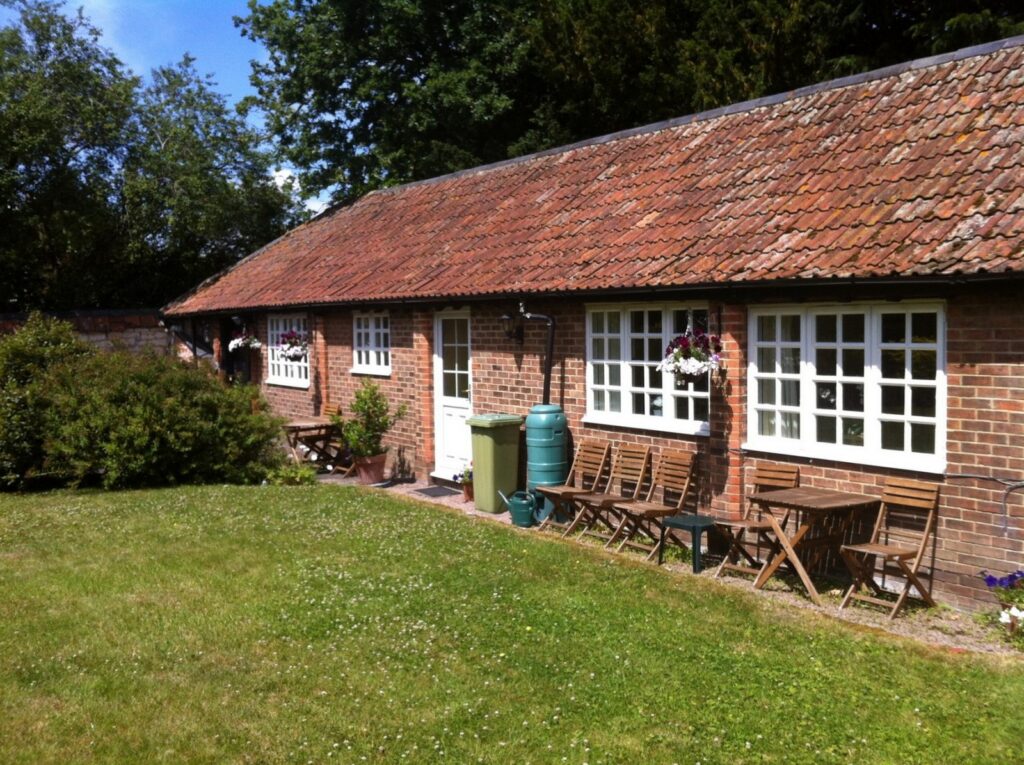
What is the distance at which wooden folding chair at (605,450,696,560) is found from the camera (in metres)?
8.91

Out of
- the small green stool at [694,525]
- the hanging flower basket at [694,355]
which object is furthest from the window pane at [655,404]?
the small green stool at [694,525]

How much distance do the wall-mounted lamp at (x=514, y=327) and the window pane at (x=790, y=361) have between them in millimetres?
3746

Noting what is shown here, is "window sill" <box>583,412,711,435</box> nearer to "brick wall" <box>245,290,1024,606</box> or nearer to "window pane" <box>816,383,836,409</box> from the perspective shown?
"brick wall" <box>245,290,1024,606</box>

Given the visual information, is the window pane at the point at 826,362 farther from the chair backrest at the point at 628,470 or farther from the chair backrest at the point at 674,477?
the chair backrest at the point at 628,470

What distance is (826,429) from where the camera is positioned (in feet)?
26.6

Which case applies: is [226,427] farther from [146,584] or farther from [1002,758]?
[1002,758]

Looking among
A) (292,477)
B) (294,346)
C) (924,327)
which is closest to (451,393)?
(292,477)

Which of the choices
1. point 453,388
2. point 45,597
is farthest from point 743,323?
point 45,597

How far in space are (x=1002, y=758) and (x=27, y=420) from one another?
42.6 feet

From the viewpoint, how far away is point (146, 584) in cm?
806

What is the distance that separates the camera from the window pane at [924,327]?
7.23 m

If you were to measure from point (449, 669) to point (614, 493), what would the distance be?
14.5 feet

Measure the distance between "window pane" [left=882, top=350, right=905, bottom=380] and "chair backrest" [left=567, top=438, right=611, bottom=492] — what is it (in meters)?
3.35

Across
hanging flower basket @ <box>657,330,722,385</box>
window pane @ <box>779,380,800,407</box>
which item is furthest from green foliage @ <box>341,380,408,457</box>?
window pane @ <box>779,380,800,407</box>
